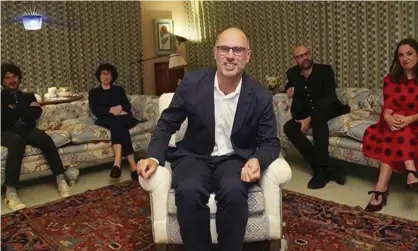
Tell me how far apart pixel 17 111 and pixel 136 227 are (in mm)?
1458

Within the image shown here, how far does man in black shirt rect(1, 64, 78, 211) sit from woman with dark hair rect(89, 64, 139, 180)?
40 cm

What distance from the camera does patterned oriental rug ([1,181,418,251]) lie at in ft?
7.36

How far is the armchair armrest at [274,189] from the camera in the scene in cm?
192

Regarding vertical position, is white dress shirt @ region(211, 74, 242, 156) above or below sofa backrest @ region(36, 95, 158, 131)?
above

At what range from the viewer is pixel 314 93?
3.43 m

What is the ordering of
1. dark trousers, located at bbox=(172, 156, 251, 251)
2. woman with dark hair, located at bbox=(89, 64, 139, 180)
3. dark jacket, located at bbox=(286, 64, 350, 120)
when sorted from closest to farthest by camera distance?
1. dark trousers, located at bbox=(172, 156, 251, 251)
2. dark jacket, located at bbox=(286, 64, 350, 120)
3. woman with dark hair, located at bbox=(89, 64, 139, 180)

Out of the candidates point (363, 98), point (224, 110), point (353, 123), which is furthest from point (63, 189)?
point (363, 98)

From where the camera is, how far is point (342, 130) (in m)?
3.18

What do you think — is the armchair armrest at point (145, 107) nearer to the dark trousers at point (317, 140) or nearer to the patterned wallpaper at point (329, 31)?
the dark trousers at point (317, 140)

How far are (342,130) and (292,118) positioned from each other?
0.47m

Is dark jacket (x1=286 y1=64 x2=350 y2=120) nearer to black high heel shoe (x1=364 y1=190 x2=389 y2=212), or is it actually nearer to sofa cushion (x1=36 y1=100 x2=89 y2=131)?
black high heel shoe (x1=364 y1=190 x2=389 y2=212)

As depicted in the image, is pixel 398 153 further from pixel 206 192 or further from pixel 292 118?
pixel 206 192

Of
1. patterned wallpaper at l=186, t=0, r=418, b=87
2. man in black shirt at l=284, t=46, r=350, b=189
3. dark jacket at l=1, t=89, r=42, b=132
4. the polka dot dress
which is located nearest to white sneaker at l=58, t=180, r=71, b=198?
dark jacket at l=1, t=89, r=42, b=132

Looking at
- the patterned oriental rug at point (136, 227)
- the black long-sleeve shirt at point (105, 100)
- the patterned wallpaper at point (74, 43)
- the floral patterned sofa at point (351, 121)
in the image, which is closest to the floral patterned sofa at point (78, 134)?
the black long-sleeve shirt at point (105, 100)
